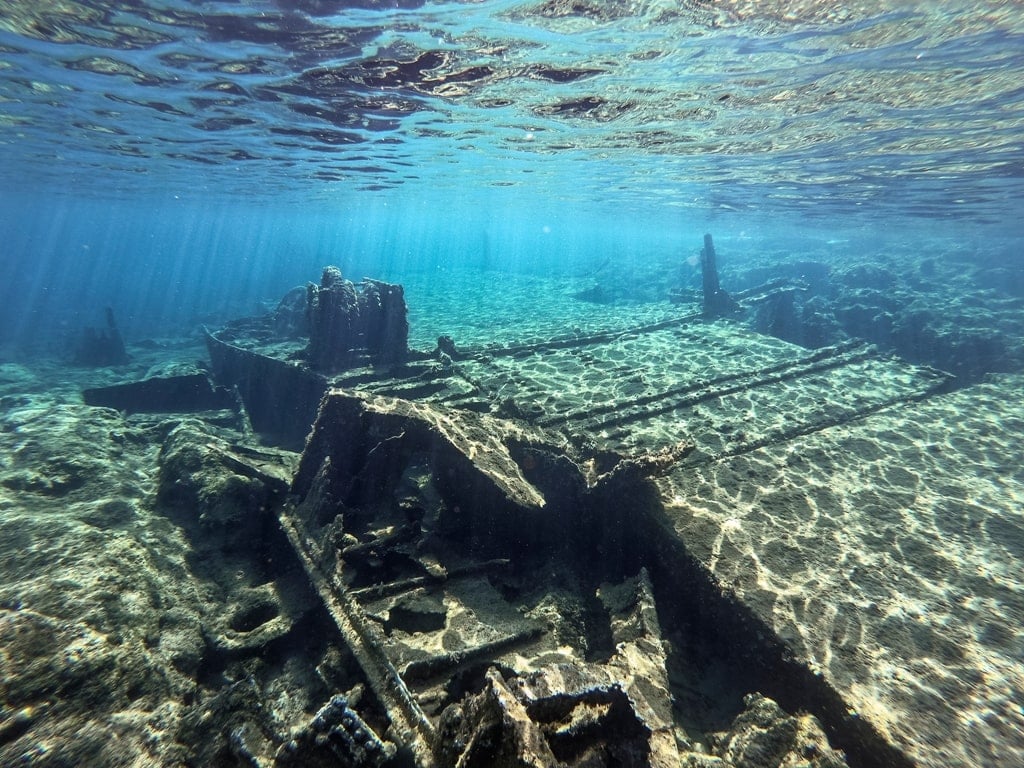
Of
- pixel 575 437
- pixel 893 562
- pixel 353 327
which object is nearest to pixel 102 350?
pixel 353 327

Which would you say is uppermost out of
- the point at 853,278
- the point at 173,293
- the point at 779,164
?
the point at 779,164

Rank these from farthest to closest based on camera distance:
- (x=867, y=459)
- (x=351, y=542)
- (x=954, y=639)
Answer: (x=867, y=459) < (x=351, y=542) < (x=954, y=639)

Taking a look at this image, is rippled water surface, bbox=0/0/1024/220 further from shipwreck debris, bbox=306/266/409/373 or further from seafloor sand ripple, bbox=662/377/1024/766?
seafloor sand ripple, bbox=662/377/1024/766

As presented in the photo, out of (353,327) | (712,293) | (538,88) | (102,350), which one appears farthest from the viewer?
(102,350)

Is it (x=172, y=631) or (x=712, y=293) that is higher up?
(x=712, y=293)

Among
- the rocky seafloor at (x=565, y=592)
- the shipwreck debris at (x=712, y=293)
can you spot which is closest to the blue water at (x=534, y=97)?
the shipwreck debris at (x=712, y=293)

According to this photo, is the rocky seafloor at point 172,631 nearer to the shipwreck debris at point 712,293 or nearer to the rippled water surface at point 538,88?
the rippled water surface at point 538,88

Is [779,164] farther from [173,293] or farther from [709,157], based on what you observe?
[173,293]

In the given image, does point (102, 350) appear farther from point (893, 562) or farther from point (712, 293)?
point (893, 562)

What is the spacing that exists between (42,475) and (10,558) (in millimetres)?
3581

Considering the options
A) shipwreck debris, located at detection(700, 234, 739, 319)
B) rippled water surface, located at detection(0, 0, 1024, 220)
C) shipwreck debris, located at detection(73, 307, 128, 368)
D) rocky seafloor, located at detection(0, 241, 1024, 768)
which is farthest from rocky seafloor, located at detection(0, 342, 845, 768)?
shipwreck debris, located at detection(700, 234, 739, 319)

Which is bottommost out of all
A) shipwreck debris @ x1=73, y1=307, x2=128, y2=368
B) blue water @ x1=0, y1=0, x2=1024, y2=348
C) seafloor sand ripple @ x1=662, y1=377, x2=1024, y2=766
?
shipwreck debris @ x1=73, y1=307, x2=128, y2=368

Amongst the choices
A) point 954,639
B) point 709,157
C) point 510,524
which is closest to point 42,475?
point 510,524

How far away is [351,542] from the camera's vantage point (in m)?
6.67
